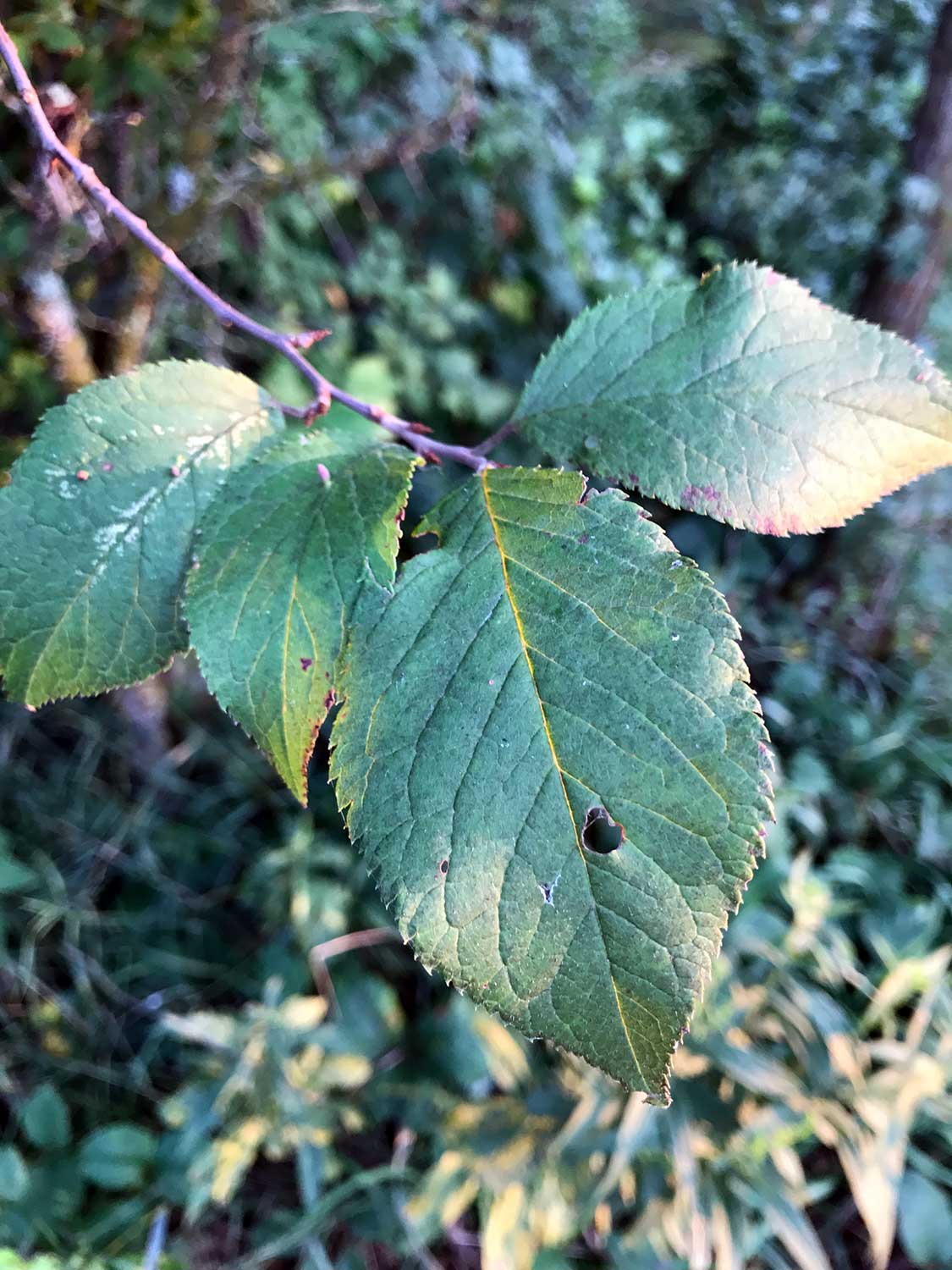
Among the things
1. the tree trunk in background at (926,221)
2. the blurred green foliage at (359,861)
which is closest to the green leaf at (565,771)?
the blurred green foliage at (359,861)

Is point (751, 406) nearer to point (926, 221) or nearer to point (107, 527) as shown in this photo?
point (107, 527)

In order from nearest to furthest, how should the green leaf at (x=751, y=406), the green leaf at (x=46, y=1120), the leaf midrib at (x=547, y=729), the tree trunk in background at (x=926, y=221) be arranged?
the leaf midrib at (x=547, y=729)
the green leaf at (x=751, y=406)
the green leaf at (x=46, y=1120)
the tree trunk in background at (x=926, y=221)

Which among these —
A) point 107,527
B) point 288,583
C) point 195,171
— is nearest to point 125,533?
point 107,527

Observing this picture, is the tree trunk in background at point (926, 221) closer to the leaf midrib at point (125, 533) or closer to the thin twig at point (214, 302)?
the thin twig at point (214, 302)

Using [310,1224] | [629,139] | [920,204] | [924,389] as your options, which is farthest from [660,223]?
[310,1224]

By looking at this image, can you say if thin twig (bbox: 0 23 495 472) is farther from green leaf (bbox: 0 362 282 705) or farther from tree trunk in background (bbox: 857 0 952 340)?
tree trunk in background (bbox: 857 0 952 340)

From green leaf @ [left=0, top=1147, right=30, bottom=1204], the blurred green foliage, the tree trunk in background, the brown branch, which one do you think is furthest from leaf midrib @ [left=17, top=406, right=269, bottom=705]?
the tree trunk in background

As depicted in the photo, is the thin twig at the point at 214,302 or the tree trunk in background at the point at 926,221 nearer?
the thin twig at the point at 214,302

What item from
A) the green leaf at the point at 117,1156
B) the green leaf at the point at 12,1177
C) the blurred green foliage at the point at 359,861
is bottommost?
the green leaf at the point at 117,1156
